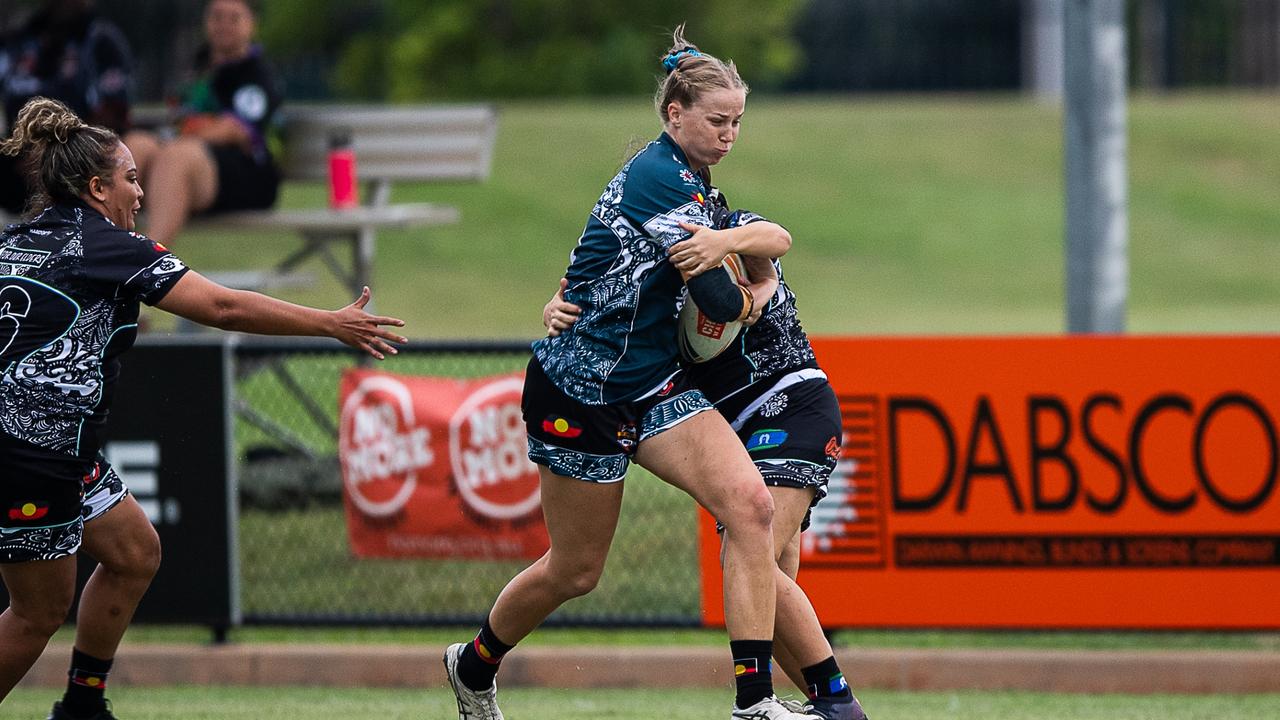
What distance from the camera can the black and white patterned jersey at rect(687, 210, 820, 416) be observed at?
5035 millimetres

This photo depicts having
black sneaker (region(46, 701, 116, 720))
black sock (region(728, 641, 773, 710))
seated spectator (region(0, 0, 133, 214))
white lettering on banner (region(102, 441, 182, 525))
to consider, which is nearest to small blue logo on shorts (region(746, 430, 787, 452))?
black sock (region(728, 641, 773, 710))

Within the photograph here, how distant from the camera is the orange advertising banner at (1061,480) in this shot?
267 inches

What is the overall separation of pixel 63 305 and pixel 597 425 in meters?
1.50

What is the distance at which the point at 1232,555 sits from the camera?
6.83m

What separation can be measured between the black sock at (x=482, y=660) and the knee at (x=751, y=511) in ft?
3.11

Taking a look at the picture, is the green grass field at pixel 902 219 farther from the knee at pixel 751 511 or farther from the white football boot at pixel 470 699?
the knee at pixel 751 511

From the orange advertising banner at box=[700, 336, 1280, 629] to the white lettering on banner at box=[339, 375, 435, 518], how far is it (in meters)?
1.34

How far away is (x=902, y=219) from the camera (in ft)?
87.0

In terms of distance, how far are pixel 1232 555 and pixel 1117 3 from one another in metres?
2.77

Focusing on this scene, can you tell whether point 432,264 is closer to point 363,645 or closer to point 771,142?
point 771,142

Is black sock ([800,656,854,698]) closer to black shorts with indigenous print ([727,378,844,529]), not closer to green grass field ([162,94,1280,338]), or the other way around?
black shorts with indigenous print ([727,378,844,529])

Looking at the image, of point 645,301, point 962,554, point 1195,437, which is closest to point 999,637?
point 962,554

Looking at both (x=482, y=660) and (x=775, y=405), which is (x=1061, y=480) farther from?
(x=482, y=660)

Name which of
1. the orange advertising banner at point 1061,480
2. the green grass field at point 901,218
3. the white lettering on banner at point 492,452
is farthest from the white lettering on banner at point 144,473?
the green grass field at point 901,218
